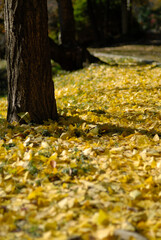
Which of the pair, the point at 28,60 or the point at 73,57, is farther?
the point at 73,57

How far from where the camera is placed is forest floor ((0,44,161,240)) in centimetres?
191

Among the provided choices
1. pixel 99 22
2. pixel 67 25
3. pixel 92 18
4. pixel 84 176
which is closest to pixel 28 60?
pixel 84 176

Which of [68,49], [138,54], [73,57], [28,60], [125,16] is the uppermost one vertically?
[125,16]

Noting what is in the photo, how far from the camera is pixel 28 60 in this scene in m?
3.98

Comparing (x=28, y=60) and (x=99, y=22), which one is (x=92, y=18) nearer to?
(x=99, y=22)

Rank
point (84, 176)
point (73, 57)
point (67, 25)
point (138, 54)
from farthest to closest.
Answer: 1. point (138, 54)
2. point (67, 25)
3. point (73, 57)
4. point (84, 176)

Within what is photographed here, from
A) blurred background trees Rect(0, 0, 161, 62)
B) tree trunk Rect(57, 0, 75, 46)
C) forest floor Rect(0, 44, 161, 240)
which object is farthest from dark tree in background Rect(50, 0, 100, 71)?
blurred background trees Rect(0, 0, 161, 62)

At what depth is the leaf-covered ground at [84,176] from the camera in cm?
191

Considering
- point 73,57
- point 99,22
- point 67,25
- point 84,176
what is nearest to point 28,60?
point 84,176

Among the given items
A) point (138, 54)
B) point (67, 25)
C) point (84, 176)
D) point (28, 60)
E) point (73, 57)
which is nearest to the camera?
point (84, 176)

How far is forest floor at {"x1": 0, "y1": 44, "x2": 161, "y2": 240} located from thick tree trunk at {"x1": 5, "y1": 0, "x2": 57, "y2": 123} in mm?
314

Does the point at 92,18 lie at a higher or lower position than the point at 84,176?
higher

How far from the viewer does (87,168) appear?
272 cm

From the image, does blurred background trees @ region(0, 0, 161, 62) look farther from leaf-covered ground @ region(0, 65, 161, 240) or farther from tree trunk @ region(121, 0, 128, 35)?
leaf-covered ground @ region(0, 65, 161, 240)
